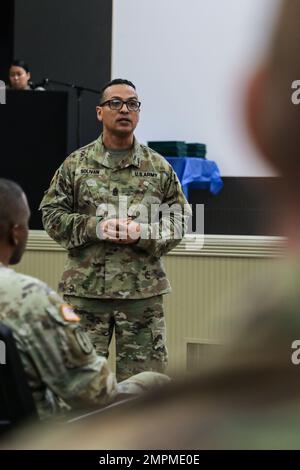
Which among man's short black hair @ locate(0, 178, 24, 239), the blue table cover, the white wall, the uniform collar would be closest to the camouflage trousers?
the uniform collar

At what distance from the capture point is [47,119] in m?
6.77

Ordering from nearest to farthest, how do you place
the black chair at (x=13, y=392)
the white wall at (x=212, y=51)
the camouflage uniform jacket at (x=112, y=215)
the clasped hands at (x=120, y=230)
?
the white wall at (x=212, y=51), the black chair at (x=13, y=392), the clasped hands at (x=120, y=230), the camouflage uniform jacket at (x=112, y=215)

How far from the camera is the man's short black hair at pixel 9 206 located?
211cm

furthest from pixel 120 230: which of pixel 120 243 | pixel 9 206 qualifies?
pixel 9 206

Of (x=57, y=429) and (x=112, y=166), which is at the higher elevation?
(x=112, y=166)

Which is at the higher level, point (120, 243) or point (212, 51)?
point (212, 51)

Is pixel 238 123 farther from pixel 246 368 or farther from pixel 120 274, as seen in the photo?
pixel 120 274

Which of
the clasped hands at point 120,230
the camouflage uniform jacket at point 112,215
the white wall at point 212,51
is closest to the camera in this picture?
the white wall at point 212,51

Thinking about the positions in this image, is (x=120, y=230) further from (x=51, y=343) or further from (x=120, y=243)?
(x=51, y=343)

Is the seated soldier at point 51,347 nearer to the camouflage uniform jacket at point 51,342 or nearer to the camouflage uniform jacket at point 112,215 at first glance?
the camouflage uniform jacket at point 51,342

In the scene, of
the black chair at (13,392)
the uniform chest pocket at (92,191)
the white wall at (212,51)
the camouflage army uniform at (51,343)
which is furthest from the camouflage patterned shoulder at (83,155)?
the black chair at (13,392)

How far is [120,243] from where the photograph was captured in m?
3.71

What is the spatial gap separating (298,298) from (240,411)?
0.05 meters

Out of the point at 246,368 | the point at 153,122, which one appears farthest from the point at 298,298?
the point at 153,122
